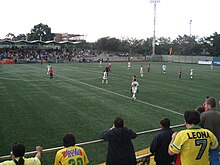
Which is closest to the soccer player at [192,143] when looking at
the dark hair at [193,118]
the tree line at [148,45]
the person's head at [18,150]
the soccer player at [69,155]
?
the dark hair at [193,118]

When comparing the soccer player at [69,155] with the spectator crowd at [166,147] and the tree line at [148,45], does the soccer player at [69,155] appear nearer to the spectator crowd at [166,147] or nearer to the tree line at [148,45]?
the spectator crowd at [166,147]

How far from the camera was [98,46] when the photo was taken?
11144cm

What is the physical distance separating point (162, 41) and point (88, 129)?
119m

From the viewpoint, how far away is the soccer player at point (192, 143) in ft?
13.7

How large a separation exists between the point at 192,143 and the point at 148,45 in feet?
355

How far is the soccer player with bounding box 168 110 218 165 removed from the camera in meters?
4.17

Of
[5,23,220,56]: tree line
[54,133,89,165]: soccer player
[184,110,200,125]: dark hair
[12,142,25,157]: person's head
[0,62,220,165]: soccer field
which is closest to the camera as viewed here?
[12,142,25,157]: person's head

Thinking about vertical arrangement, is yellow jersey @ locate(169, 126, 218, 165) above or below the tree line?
below

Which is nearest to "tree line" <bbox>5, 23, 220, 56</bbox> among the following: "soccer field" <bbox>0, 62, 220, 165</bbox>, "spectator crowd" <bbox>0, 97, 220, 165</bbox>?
"soccer field" <bbox>0, 62, 220, 165</bbox>

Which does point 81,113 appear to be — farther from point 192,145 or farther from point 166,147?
point 192,145

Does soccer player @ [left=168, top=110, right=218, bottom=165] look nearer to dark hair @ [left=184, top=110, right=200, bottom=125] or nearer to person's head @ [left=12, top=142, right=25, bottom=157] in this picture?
dark hair @ [left=184, top=110, right=200, bottom=125]

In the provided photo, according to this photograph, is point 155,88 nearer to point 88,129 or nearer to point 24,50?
point 88,129

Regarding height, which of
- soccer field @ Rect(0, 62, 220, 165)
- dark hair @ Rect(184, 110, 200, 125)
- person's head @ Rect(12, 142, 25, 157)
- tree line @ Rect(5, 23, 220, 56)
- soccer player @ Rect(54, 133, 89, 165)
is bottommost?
soccer field @ Rect(0, 62, 220, 165)

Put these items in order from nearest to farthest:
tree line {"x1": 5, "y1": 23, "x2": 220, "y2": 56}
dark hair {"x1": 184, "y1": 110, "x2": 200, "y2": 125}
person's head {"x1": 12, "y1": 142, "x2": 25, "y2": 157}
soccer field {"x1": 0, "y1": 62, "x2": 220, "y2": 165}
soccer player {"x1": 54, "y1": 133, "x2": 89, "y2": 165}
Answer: person's head {"x1": 12, "y1": 142, "x2": 25, "y2": 157} → dark hair {"x1": 184, "y1": 110, "x2": 200, "y2": 125} → soccer player {"x1": 54, "y1": 133, "x2": 89, "y2": 165} → soccer field {"x1": 0, "y1": 62, "x2": 220, "y2": 165} → tree line {"x1": 5, "y1": 23, "x2": 220, "y2": 56}
